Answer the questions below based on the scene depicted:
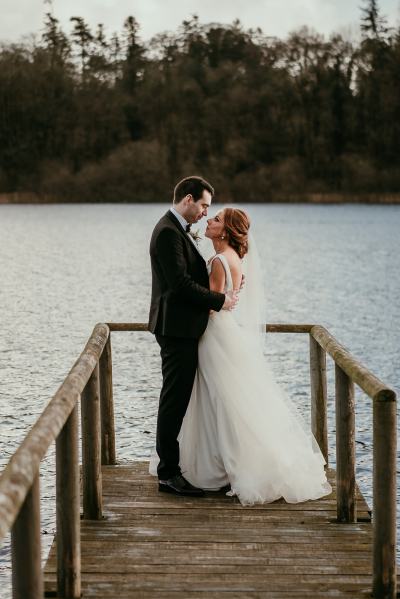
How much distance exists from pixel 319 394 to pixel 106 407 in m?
1.57

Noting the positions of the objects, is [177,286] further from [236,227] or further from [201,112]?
[201,112]

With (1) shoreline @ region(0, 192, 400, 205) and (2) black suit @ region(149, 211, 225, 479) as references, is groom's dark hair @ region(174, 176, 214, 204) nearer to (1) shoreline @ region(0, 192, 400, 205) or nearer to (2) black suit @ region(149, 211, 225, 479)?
(2) black suit @ region(149, 211, 225, 479)

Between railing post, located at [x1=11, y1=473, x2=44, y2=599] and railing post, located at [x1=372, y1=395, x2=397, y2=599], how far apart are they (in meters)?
1.56

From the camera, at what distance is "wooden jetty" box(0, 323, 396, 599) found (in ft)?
12.3

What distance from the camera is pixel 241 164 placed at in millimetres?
101375

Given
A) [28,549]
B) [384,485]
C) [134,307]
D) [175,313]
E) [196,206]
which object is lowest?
[134,307]

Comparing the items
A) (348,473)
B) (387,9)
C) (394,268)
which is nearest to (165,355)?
(348,473)

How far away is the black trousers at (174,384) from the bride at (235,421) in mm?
114

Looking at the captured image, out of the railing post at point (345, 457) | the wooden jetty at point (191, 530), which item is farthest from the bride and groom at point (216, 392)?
the railing post at point (345, 457)

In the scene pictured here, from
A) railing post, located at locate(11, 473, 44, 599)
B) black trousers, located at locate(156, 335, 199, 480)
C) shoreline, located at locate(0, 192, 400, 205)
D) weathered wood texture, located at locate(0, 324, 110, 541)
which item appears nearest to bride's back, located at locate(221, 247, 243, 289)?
black trousers, located at locate(156, 335, 199, 480)

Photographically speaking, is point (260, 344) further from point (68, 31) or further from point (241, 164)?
point (68, 31)

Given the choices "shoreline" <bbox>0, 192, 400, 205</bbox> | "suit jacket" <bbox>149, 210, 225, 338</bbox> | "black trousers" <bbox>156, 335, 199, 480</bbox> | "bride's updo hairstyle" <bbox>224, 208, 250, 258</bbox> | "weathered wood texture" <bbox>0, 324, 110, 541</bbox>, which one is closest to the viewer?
"weathered wood texture" <bbox>0, 324, 110, 541</bbox>

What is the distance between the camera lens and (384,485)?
404 centimetres

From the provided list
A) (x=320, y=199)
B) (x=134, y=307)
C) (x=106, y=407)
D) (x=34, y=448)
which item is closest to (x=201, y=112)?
(x=320, y=199)
